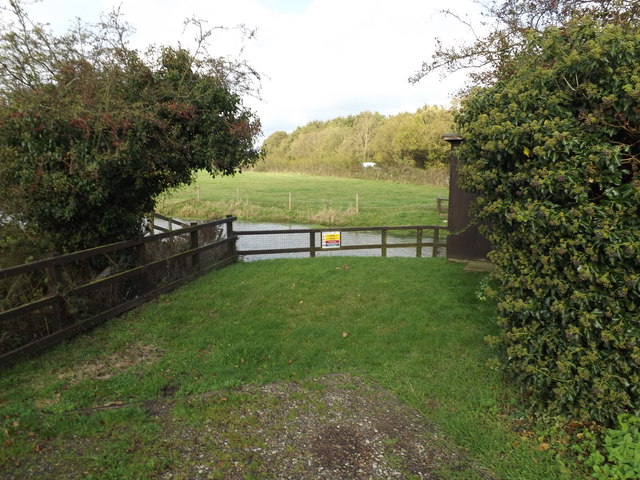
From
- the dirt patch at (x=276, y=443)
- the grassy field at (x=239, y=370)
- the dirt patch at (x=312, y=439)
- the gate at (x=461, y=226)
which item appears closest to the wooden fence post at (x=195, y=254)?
the grassy field at (x=239, y=370)

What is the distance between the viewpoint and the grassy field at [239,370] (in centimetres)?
325

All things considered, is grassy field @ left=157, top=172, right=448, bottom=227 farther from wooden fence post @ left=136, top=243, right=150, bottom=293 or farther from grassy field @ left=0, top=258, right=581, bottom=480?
grassy field @ left=0, top=258, right=581, bottom=480

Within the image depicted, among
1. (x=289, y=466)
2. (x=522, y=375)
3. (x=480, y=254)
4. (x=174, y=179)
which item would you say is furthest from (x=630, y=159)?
(x=174, y=179)

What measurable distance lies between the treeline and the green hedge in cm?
2889

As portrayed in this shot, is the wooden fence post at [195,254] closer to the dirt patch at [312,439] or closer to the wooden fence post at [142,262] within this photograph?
the wooden fence post at [142,262]

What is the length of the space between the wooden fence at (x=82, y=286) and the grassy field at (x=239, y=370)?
261mm

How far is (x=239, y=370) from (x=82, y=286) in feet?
9.08

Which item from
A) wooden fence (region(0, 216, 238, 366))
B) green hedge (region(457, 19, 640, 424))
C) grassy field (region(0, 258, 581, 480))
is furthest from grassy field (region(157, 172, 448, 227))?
green hedge (region(457, 19, 640, 424))

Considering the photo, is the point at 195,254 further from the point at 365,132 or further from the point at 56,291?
the point at 365,132

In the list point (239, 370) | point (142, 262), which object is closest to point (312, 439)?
point (239, 370)

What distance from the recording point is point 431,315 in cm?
626

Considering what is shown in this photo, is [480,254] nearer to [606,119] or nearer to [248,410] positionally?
[606,119]

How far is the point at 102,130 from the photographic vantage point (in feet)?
20.5

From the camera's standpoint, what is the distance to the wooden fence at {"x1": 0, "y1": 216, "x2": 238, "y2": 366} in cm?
502
